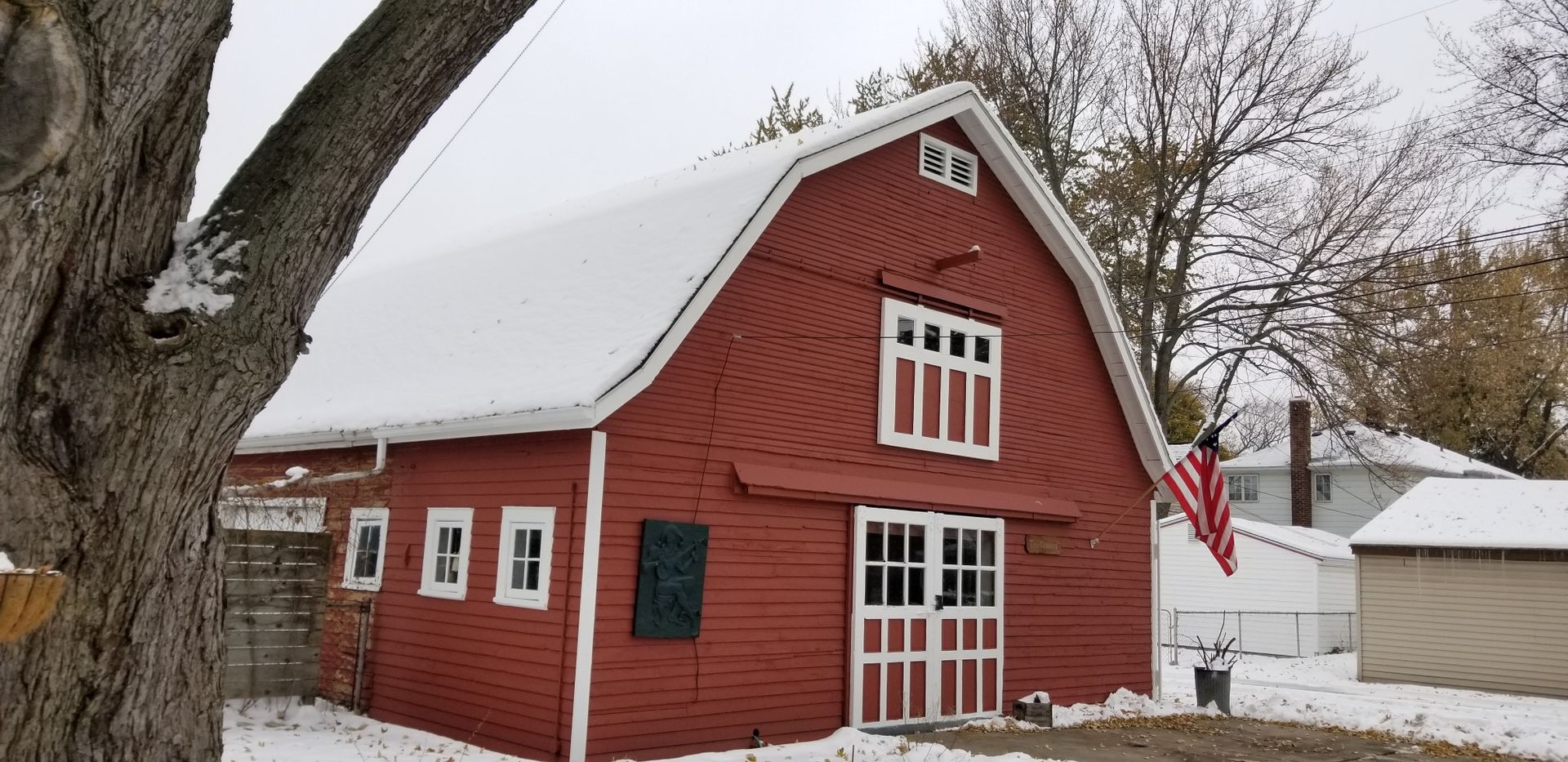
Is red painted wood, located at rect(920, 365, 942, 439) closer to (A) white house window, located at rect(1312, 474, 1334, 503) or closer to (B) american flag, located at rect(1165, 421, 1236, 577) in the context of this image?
(B) american flag, located at rect(1165, 421, 1236, 577)

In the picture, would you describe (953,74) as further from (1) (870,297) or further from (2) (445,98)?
(2) (445,98)

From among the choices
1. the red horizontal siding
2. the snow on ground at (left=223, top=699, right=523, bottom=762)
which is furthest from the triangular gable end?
the snow on ground at (left=223, top=699, right=523, bottom=762)

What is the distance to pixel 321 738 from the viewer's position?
970 centimetres

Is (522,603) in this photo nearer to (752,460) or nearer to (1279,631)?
(752,460)

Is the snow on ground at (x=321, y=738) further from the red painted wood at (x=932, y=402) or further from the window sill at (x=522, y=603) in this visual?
the red painted wood at (x=932, y=402)

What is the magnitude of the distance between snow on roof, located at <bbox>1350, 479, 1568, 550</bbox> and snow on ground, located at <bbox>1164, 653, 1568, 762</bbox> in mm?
2390

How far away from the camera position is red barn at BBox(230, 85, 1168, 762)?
9.24 metres

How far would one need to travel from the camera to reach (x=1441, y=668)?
19.8 meters

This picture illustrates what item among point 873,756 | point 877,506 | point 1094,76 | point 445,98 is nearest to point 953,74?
point 1094,76

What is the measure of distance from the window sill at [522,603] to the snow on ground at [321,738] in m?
1.10

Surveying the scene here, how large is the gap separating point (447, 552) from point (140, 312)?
7.08 m

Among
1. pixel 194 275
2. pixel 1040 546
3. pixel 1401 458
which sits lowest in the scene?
pixel 1040 546

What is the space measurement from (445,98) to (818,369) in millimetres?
6774

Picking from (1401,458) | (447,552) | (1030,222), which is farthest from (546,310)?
(1401,458)
